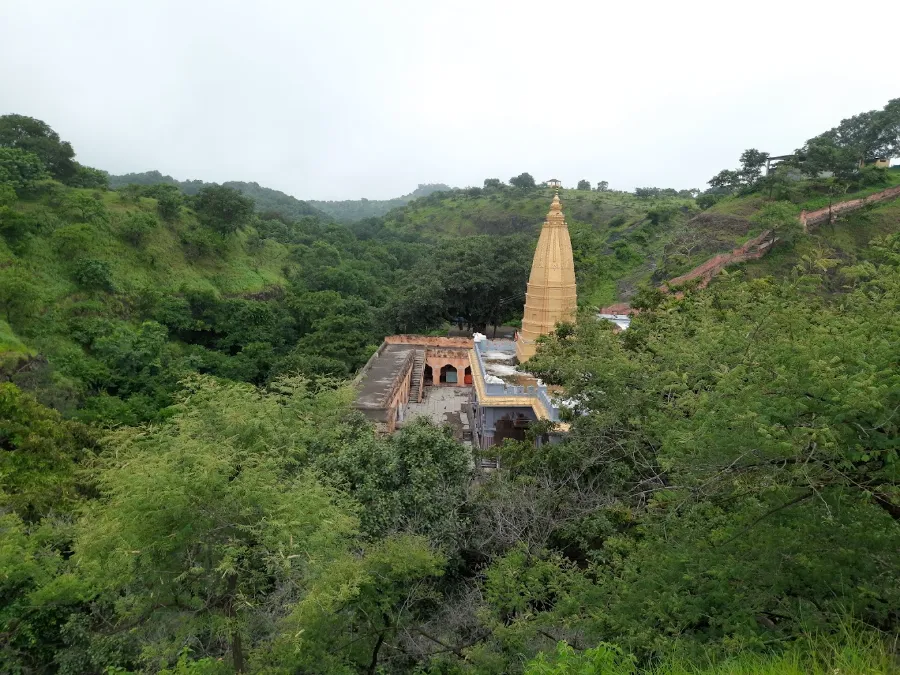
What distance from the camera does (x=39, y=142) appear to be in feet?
117

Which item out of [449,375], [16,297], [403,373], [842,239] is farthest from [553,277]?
[16,297]

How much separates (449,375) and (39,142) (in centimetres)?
3367

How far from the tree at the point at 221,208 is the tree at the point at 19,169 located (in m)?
10.6

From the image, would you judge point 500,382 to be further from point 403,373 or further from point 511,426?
point 403,373

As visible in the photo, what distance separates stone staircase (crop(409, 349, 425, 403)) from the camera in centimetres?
2447

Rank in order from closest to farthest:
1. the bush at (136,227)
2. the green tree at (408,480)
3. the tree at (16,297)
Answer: the green tree at (408,480)
the tree at (16,297)
the bush at (136,227)

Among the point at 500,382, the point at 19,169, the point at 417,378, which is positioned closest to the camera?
the point at 500,382

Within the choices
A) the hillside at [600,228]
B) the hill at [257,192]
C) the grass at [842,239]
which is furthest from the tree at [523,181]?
the grass at [842,239]

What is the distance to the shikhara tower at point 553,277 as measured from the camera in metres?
18.2

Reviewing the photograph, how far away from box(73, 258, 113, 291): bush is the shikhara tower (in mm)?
25001

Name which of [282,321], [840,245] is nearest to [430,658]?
[282,321]

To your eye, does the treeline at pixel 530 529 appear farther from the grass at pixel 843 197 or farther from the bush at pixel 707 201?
the bush at pixel 707 201

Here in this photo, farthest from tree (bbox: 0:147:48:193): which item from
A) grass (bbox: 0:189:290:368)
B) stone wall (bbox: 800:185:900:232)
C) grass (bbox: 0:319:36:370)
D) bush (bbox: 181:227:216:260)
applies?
stone wall (bbox: 800:185:900:232)

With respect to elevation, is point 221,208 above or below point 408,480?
above
